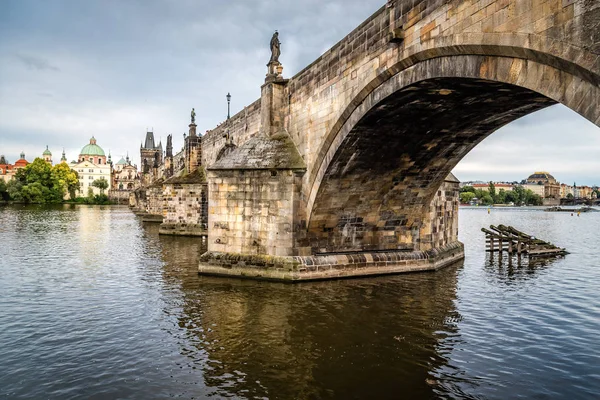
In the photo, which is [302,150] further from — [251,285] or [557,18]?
[557,18]

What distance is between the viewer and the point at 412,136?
13547 millimetres

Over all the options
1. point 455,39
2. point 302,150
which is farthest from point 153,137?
point 455,39

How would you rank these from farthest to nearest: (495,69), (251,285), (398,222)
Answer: (398,222)
(251,285)
(495,69)

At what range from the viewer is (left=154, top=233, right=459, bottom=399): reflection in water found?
7.50 metres

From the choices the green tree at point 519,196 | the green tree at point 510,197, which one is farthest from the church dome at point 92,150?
the green tree at point 519,196

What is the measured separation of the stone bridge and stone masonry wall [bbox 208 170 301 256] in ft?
0.13

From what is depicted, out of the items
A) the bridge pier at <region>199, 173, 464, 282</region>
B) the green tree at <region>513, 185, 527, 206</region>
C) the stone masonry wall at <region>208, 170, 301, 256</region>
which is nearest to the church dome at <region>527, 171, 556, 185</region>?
the green tree at <region>513, 185, 527, 206</region>

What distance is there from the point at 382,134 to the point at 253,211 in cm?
556

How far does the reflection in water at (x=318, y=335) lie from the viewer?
24.6 feet

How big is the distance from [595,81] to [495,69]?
2.06 m

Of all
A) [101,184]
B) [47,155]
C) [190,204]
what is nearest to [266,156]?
[190,204]

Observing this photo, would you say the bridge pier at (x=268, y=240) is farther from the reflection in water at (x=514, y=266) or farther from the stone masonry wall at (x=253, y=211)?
the reflection in water at (x=514, y=266)

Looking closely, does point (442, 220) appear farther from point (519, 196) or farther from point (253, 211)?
point (519, 196)

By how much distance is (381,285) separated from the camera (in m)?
14.9
